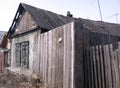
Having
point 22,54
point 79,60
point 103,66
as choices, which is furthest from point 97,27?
point 103,66

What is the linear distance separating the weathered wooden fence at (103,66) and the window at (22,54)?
6.02 m

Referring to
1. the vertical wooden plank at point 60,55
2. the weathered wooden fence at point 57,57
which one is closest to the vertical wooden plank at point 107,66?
the weathered wooden fence at point 57,57

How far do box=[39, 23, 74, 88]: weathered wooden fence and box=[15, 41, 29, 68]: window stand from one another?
2895 mm

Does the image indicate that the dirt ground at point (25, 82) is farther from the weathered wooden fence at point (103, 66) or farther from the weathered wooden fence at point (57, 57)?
the weathered wooden fence at point (103, 66)

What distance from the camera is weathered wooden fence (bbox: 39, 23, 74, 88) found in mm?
5840

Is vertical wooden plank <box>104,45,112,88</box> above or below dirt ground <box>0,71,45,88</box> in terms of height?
above

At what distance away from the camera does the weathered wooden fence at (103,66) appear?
14.6 feet

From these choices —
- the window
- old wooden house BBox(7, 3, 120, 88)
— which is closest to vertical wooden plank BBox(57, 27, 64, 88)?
old wooden house BBox(7, 3, 120, 88)

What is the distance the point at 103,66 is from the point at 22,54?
25.2ft

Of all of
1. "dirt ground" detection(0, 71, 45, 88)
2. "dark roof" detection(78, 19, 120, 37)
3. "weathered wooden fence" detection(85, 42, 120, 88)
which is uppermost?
"dark roof" detection(78, 19, 120, 37)

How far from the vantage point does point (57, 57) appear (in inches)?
261

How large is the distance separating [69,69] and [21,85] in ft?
10.9

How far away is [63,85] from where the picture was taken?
5.99m

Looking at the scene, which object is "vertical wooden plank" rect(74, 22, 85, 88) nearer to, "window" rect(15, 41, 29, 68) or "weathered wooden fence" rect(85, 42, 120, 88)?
"weathered wooden fence" rect(85, 42, 120, 88)
